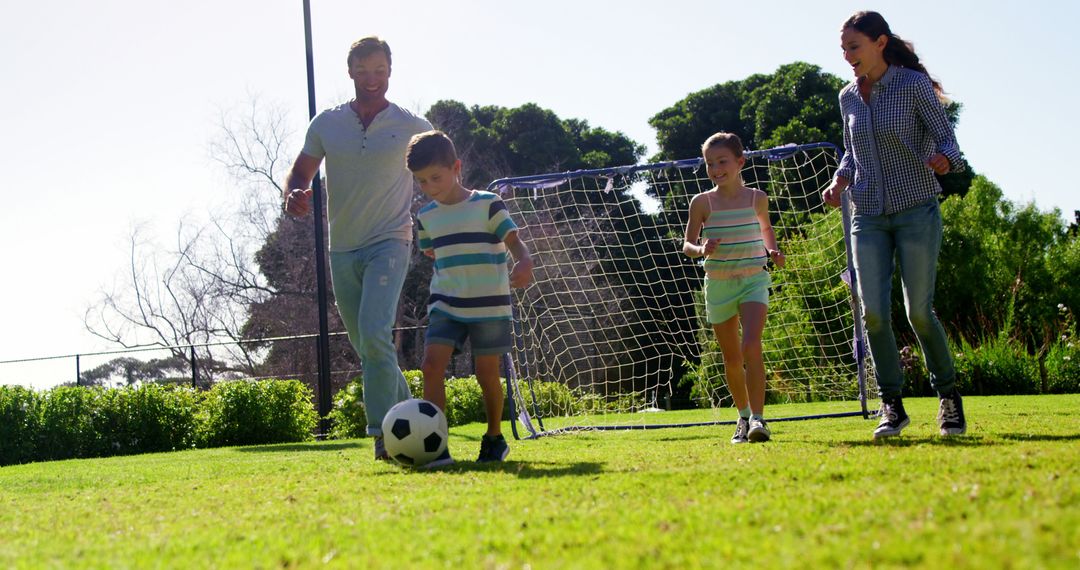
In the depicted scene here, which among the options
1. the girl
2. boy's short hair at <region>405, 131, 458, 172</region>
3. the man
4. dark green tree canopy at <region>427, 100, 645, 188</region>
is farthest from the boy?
dark green tree canopy at <region>427, 100, 645, 188</region>

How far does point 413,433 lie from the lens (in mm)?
4680

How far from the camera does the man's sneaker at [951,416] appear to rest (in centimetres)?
507

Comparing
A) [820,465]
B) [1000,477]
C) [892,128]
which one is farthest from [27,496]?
[892,128]

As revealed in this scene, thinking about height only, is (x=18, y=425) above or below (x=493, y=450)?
above

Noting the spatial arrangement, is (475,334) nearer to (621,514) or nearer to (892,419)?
(892,419)

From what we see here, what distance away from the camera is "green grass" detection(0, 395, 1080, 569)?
2150 millimetres

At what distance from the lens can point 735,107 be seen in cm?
2828

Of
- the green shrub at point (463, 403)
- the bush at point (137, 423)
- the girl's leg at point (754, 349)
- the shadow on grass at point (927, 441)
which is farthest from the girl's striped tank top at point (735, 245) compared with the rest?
the bush at point (137, 423)

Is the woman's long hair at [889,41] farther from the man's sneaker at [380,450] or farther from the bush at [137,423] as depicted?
the bush at [137,423]

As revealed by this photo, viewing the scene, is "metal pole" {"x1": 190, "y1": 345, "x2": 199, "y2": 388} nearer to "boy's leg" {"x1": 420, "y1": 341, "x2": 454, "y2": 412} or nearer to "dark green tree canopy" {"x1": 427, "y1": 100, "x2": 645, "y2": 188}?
"boy's leg" {"x1": 420, "y1": 341, "x2": 454, "y2": 412}

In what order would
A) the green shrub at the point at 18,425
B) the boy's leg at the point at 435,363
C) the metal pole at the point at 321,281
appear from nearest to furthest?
the boy's leg at the point at 435,363, the green shrub at the point at 18,425, the metal pole at the point at 321,281

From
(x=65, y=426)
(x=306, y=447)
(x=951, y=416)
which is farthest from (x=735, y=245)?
(x=65, y=426)

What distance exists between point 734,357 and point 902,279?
1067mm

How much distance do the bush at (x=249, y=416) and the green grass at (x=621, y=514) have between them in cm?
→ 703
